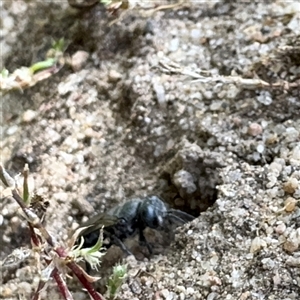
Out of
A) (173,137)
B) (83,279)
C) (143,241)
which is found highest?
(83,279)

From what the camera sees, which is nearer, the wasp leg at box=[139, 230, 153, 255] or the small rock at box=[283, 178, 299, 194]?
the small rock at box=[283, 178, 299, 194]

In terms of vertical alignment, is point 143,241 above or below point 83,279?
below

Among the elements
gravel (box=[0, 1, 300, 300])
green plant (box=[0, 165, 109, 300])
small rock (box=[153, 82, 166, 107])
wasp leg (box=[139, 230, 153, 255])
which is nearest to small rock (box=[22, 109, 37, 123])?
gravel (box=[0, 1, 300, 300])

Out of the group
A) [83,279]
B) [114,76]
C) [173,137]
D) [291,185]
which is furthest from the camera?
[114,76]

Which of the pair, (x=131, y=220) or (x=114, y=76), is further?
(x=114, y=76)

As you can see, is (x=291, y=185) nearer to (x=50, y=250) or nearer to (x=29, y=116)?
(x=50, y=250)

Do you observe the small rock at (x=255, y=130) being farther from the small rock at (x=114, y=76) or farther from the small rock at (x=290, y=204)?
the small rock at (x=114, y=76)

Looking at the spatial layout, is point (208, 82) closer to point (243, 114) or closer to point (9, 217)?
point (243, 114)

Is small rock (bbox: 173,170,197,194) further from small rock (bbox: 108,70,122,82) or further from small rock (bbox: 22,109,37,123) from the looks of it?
small rock (bbox: 22,109,37,123)

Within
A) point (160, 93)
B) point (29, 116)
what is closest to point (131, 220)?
point (160, 93)
